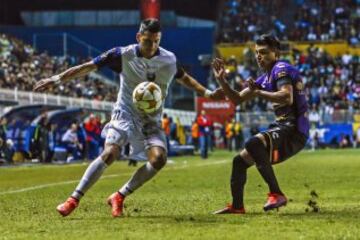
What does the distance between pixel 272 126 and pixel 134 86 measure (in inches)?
67.3

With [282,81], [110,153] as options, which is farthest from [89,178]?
[282,81]

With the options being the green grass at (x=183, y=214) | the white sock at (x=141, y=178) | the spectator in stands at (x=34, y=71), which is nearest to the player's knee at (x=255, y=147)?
the green grass at (x=183, y=214)

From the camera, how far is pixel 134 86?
1068 centimetres

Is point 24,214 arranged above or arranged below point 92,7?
below

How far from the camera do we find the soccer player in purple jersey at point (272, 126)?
34.8 ft

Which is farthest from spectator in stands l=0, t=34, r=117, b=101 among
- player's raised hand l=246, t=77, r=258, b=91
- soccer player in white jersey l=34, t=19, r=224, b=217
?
player's raised hand l=246, t=77, r=258, b=91

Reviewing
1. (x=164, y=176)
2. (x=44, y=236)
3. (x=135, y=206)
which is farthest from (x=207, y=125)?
(x=44, y=236)

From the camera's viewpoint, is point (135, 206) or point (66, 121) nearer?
point (135, 206)

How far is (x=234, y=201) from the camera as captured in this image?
35.1ft

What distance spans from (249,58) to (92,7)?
1510 cm

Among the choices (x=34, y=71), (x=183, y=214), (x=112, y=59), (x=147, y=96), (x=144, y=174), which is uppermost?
(x=112, y=59)

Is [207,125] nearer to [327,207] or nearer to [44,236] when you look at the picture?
[327,207]

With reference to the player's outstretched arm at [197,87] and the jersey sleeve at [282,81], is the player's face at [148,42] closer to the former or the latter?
the player's outstretched arm at [197,87]

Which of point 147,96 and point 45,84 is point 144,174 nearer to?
point 147,96
